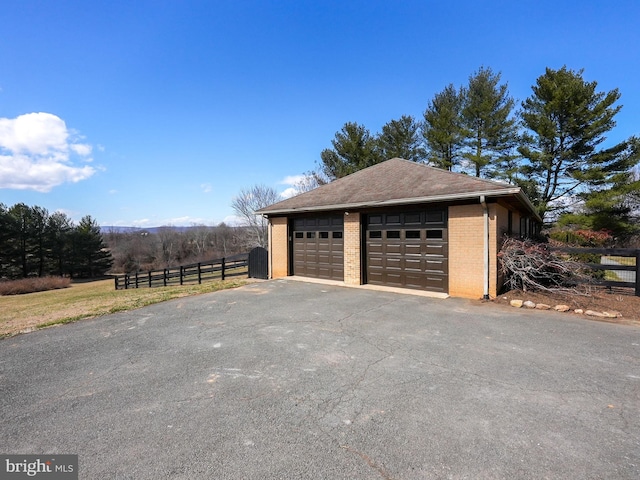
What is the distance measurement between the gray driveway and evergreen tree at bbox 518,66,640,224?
57.4 feet

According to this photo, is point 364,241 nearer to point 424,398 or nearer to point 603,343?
point 603,343

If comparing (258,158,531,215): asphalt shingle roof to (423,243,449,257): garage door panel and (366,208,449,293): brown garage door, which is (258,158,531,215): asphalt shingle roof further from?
(423,243,449,257): garage door panel

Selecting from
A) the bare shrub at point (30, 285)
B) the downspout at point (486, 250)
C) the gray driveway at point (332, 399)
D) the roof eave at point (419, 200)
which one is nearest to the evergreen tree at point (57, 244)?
the bare shrub at point (30, 285)

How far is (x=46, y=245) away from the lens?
36.5m

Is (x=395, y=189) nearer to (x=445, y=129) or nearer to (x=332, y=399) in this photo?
(x=332, y=399)

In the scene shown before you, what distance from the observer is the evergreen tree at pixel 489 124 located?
20875mm

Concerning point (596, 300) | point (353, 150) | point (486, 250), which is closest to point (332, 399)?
point (486, 250)

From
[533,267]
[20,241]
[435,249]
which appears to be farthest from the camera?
[20,241]

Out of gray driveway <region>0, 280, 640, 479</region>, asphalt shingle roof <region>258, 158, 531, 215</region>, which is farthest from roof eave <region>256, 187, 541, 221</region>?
gray driveway <region>0, 280, 640, 479</region>

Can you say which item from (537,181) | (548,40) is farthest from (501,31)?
(537,181)

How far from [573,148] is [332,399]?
2353 cm

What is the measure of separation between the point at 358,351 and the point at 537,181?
72.5 feet

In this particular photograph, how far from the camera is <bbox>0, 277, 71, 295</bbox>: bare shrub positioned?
82.3ft

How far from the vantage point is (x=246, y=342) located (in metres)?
4.80
